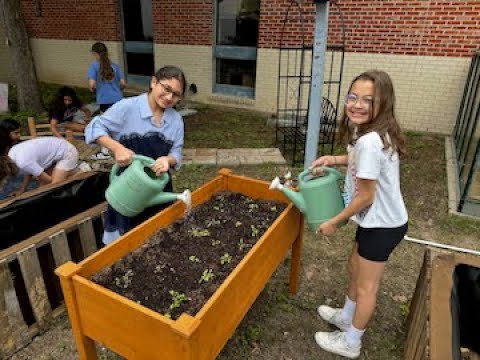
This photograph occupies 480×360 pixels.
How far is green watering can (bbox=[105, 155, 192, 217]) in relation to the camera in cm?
183

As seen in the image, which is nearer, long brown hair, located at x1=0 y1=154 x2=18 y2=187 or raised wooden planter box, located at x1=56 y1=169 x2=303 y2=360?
raised wooden planter box, located at x1=56 y1=169 x2=303 y2=360

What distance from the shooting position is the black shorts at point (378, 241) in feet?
6.11

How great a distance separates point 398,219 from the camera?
1.86m

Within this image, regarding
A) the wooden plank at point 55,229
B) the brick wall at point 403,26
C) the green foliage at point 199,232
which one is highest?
the brick wall at point 403,26

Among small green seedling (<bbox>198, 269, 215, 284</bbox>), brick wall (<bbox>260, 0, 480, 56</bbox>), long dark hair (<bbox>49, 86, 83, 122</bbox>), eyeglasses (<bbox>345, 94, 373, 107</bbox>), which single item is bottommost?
small green seedling (<bbox>198, 269, 215, 284</bbox>)

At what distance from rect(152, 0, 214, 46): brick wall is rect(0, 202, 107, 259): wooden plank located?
6.62m

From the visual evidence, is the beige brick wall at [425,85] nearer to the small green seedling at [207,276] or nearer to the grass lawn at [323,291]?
the grass lawn at [323,291]

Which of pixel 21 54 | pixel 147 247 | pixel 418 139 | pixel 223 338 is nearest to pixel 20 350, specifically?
pixel 147 247

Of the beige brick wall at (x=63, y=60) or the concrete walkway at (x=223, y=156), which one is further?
the beige brick wall at (x=63, y=60)

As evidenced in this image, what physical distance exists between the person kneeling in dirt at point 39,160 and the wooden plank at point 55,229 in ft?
2.21

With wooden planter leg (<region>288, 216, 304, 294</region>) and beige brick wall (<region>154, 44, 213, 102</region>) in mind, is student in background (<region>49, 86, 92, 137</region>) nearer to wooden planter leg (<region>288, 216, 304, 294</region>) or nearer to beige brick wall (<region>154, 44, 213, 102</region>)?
beige brick wall (<region>154, 44, 213, 102</region>)

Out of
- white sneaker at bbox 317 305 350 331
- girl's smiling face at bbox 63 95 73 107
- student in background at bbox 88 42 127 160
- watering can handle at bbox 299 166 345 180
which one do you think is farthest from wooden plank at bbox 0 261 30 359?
girl's smiling face at bbox 63 95 73 107

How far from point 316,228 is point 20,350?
1947 millimetres

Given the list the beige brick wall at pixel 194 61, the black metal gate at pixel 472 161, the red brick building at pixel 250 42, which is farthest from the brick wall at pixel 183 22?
the black metal gate at pixel 472 161
